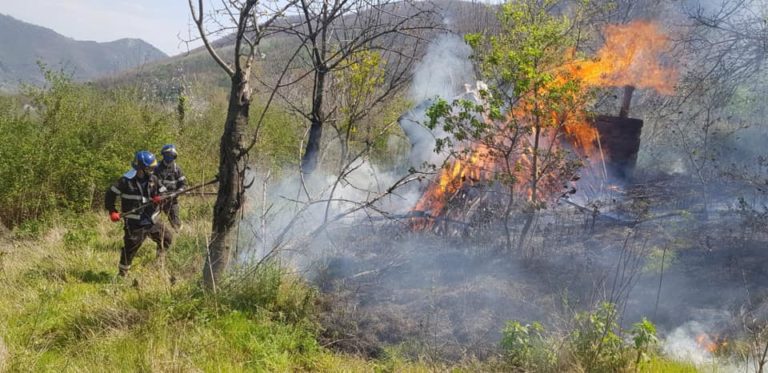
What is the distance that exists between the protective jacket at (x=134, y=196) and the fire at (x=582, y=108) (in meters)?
3.83

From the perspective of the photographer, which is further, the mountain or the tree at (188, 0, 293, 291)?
the mountain

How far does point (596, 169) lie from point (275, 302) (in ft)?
26.1

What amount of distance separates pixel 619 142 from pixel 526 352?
27.4 feet

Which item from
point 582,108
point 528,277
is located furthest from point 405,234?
point 582,108

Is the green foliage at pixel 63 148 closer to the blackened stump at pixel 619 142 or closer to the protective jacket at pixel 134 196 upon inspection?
the protective jacket at pixel 134 196

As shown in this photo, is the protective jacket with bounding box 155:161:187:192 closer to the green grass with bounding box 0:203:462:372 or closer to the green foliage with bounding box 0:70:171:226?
the green foliage with bounding box 0:70:171:226

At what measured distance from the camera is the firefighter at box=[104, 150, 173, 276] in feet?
19.0

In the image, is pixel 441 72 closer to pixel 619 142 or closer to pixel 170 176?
pixel 619 142

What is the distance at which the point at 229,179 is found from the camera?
3957 mm

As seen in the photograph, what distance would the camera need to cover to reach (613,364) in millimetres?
3316

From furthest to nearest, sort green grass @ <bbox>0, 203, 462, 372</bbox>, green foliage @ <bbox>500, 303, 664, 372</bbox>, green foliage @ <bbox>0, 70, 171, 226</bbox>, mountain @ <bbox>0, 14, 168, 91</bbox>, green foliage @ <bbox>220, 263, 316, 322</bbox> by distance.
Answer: mountain @ <bbox>0, 14, 168, 91</bbox>
green foliage @ <bbox>0, 70, 171, 226</bbox>
green foliage @ <bbox>220, 263, 316, 322</bbox>
green grass @ <bbox>0, 203, 462, 372</bbox>
green foliage @ <bbox>500, 303, 664, 372</bbox>

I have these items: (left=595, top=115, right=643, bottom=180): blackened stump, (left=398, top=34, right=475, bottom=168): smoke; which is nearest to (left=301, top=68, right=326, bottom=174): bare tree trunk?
Answer: (left=595, top=115, right=643, bottom=180): blackened stump

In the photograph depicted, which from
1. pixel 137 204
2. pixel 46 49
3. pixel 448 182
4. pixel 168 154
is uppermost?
pixel 46 49

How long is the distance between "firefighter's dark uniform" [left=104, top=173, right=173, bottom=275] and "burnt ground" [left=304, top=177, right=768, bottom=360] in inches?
89.8
